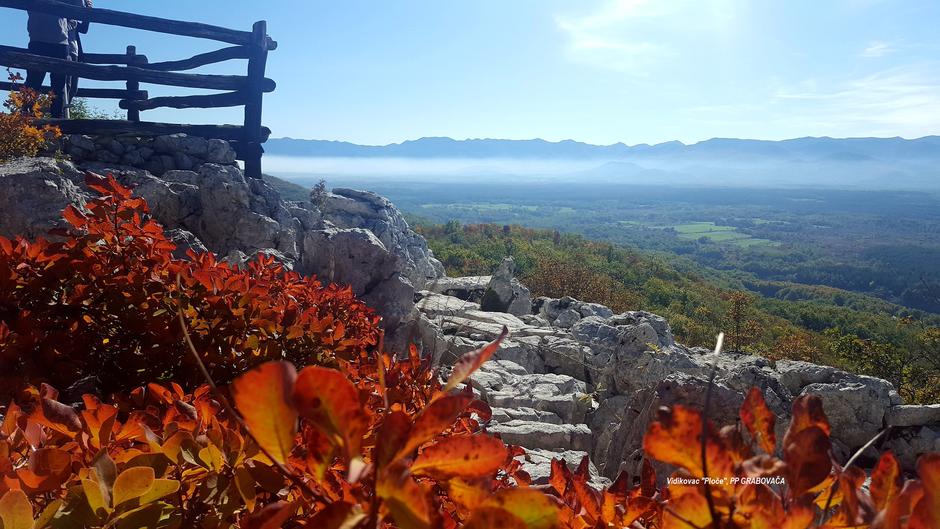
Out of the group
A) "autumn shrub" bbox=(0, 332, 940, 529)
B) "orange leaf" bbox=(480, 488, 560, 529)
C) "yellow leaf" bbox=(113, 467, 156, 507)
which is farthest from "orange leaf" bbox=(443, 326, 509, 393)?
"yellow leaf" bbox=(113, 467, 156, 507)

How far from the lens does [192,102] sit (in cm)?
1016

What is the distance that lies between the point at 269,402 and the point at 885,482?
700 mm

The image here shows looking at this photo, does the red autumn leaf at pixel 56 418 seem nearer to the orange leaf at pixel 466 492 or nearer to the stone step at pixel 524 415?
the orange leaf at pixel 466 492

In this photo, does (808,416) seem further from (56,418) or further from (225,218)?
(225,218)

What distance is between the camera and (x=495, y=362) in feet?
21.1

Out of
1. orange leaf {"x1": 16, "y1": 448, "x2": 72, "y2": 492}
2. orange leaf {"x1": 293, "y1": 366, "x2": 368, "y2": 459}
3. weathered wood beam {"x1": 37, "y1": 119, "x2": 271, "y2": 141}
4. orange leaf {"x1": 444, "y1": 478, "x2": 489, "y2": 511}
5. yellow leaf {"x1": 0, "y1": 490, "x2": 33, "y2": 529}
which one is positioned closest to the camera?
orange leaf {"x1": 293, "y1": 366, "x2": 368, "y2": 459}

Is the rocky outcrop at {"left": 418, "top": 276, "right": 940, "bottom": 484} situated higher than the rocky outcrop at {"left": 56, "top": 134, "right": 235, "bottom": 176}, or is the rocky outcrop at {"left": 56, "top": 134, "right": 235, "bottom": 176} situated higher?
the rocky outcrop at {"left": 56, "top": 134, "right": 235, "bottom": 176}

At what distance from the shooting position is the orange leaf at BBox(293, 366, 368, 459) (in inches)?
17.5

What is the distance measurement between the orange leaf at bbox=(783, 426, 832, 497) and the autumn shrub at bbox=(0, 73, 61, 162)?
8682mm

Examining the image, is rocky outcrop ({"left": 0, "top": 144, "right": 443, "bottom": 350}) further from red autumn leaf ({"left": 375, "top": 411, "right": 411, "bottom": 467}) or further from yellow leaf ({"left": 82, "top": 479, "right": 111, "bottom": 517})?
red autumn leaf ({"left": 375, "top": 411, "right": 411, "bottom": 467})

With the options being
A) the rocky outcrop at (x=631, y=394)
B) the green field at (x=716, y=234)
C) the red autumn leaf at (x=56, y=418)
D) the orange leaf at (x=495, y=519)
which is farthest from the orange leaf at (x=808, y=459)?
the green field at (x=716, y=234)

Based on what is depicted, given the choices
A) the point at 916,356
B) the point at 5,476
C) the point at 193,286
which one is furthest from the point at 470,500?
the point at 916,356

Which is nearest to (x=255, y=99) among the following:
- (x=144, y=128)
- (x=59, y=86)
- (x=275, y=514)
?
(x=144, y=128)

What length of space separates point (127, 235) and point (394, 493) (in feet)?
6.79
